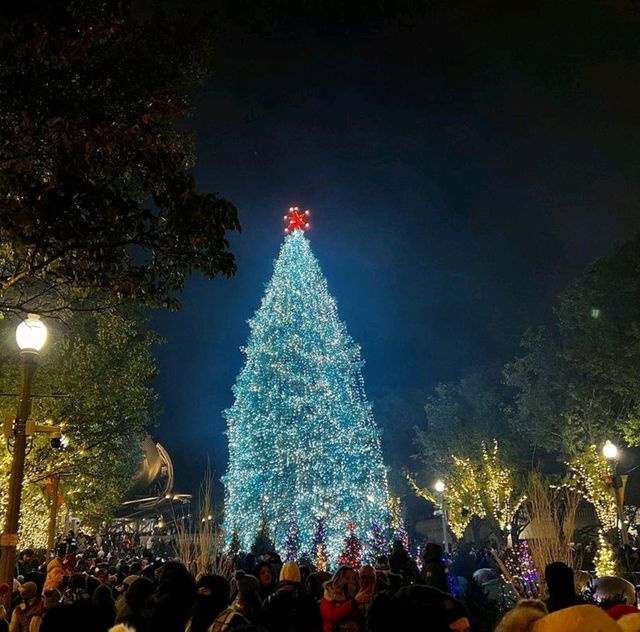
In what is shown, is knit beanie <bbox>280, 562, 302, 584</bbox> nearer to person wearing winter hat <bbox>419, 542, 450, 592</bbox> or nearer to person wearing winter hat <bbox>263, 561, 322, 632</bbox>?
person wearing winter hat <bbox>263, 561, 322, 632</bbox>

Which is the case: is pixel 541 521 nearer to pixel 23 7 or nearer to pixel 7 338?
pixel 23 7

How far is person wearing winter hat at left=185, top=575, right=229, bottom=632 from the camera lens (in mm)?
4352

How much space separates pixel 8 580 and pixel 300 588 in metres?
3.82

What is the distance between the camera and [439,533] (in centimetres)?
5288

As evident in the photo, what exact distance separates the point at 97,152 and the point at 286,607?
214 inches

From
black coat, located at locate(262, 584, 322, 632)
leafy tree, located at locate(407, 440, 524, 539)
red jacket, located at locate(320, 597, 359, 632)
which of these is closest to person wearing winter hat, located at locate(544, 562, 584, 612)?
red jacket, located at locate(320, 597, 359, 632)

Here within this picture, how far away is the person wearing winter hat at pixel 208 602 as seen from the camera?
14.3ft

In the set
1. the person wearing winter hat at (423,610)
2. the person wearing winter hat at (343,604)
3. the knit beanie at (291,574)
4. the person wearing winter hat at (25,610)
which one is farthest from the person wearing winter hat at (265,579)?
the person wearing winter hat at (423,610)

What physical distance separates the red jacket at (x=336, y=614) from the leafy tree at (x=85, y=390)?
44.7ft

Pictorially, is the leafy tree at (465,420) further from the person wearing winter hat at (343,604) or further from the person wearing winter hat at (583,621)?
the person wearing winter hat at (583,621)

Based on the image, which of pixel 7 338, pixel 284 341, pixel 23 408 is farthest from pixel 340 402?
pixel 23 408

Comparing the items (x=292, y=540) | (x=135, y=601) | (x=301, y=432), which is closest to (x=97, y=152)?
(x=135, y=601)

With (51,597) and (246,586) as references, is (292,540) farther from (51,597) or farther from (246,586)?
(246,586)

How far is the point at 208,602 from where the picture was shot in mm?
4484
